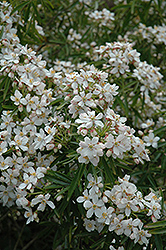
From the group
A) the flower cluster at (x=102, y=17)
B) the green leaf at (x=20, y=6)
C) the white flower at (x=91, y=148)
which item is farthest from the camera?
the flower cluster at (x=102, y=17)

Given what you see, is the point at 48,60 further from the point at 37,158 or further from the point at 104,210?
the point at 104,210

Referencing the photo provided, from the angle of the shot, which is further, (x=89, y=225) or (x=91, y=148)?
(x=89, y=225)

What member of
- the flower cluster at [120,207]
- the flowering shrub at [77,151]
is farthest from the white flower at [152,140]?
the flower cluster at [120,207]

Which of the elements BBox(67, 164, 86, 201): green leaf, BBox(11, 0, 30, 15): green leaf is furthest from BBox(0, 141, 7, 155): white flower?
BBox(11, 0, 30, 15): green leaf

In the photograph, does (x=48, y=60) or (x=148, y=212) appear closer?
(x=148, y=212)

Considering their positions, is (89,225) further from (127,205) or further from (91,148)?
(91,148)

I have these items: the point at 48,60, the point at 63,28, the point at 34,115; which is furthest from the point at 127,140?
the point at 63,28

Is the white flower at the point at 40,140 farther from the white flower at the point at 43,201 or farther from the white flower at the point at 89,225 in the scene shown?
the white flower at the point at 89,225

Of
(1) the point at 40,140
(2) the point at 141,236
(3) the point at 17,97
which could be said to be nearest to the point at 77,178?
(1) the point at 40,140
